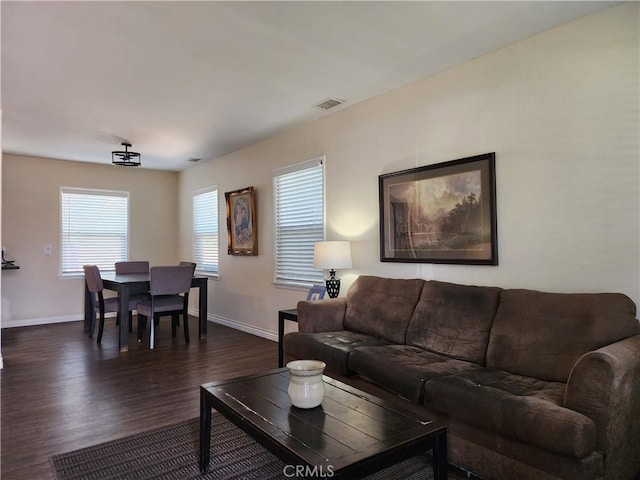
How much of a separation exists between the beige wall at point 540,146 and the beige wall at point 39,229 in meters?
4.85

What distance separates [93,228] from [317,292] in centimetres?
459

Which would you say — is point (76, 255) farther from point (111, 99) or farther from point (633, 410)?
point (633, 410)

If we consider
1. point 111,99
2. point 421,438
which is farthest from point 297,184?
point 421,438

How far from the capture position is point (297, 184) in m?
4.83

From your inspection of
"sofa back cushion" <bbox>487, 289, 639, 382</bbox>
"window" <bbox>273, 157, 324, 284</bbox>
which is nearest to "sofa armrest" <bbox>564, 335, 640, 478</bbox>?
"sofa back cushion" <bbox>487, 289, 639, 382</bbox>

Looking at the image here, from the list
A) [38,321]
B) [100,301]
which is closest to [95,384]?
[100,301]

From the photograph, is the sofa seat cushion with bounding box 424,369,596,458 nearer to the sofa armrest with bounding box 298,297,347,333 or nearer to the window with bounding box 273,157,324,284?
the sofa armrest with bounding box 298,297,347,333

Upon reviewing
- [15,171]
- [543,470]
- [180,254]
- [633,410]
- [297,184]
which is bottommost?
[543,470]

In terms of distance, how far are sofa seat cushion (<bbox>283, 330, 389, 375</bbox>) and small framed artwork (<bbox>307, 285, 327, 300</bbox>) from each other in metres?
0.76

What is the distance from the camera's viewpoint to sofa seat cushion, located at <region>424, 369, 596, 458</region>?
1631mm

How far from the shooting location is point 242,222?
572 centimetres

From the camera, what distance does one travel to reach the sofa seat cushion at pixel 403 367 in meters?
2.26

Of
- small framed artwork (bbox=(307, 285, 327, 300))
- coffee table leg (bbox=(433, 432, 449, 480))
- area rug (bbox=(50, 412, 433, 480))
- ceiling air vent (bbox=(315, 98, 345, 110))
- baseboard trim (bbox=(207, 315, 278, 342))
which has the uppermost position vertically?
ceiling air vent (bbox=(315, 98, 345, 110))

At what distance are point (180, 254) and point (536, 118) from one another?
251 inches
